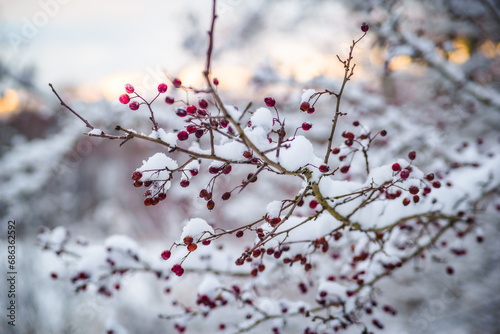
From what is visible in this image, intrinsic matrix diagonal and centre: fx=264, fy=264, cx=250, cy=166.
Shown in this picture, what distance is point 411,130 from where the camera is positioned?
12.6 feet

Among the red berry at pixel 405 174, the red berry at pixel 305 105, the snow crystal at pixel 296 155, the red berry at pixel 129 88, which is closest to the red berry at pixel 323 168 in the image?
the snow crystal at pixel 296 155

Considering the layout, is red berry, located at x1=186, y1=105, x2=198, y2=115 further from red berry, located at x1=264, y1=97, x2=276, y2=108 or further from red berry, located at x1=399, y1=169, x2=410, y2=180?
red berry, located at x1=399, y1=169, x2=410, y2=180

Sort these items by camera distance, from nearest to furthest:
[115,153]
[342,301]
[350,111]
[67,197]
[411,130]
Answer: [342,301]
[411,130]
[350,111]
[67,197]
[115,153]

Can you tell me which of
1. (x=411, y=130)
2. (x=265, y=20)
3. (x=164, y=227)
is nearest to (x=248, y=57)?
(x=265, y=20)

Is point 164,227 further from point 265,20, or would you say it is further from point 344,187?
point 344,187

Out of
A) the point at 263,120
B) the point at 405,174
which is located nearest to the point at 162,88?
the point at 263,120

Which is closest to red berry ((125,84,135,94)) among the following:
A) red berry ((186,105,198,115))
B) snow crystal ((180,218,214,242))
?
red berry ((186,105,198,115))

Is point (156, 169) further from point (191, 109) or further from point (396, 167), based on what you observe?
point (396, 167)

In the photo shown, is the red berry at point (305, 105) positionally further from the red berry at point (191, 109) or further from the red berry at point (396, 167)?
the red berry at point (396, 167)

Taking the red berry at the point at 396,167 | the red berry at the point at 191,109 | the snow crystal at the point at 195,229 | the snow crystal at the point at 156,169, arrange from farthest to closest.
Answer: the red berry at the point at 396,167
the snow crystal at the point at 195,229
the snow crystal at the point at 156,169
the red berry at the point at 191,109

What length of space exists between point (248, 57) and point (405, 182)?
269 inches

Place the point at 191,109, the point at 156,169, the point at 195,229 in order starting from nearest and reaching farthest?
the point at 191,109
the point at 156,169
the point at 195,229

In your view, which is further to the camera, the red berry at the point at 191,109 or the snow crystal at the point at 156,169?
the snow crystal at the point at 156,169

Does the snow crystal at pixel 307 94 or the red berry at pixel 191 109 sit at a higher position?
the snow crystal at pixel 307 94
